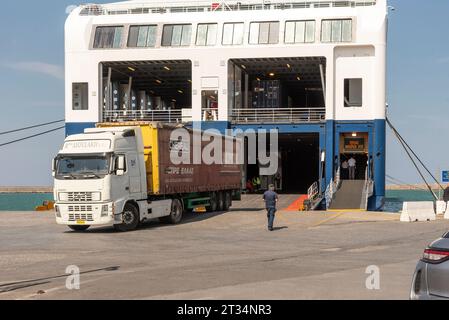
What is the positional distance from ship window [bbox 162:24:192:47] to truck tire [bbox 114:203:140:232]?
930 inches

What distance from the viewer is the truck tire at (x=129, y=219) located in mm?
25156

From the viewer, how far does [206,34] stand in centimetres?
4691

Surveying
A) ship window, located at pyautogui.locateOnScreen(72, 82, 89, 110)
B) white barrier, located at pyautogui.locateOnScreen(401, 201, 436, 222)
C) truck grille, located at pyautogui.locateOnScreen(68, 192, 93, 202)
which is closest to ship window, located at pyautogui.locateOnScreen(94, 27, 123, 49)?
ship window, located at pyautogui.locateOnScreen(72, 82, 89, 110)

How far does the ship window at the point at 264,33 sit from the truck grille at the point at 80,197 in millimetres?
25044

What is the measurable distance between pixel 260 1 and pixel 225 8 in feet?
9.37

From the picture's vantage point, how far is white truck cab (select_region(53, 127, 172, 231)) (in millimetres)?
23797

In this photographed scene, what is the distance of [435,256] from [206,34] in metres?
40.6

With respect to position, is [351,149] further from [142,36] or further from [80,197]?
[80,197]

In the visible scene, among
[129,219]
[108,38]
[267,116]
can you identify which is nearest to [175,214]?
[129,219]

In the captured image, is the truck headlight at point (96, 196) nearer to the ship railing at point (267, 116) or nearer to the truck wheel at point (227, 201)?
the truck wheel at point (227, 201)

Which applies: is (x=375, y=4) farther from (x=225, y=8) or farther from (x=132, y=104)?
(x=132, y=104)

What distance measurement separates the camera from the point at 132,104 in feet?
191
